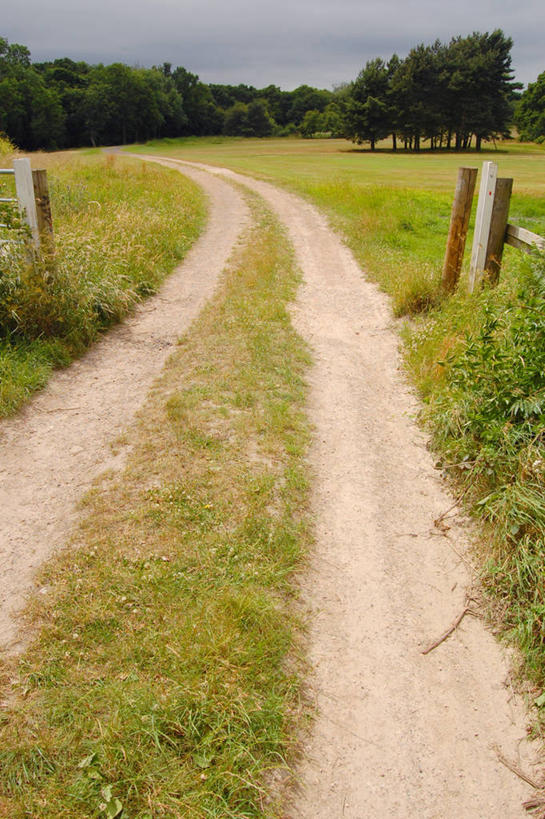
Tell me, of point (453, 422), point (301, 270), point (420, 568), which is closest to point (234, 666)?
point (420, 568)

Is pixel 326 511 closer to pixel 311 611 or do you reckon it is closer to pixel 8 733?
pixel 311 611

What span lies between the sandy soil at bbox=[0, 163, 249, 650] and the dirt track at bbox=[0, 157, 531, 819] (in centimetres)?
2

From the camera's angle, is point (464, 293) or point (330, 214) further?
point (330, 214)

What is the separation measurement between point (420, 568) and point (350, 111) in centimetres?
7083

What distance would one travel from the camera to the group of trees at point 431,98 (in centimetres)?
6606

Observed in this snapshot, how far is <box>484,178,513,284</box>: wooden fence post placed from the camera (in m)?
6.82

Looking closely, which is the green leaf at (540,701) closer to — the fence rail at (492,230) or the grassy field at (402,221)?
the fence rail at (492,230)

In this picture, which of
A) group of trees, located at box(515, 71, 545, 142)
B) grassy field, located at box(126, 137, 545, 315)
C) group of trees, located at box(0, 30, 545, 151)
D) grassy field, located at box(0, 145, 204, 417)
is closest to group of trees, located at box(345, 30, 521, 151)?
group of trees, located at box(0, 30, 545, 151)

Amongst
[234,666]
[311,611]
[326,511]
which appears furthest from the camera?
[326,511]

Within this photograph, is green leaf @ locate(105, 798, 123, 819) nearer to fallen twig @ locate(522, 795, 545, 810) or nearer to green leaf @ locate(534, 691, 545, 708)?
fallen twig @ locate(522, 795, 545, 810)

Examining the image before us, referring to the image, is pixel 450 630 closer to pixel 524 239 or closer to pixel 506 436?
pixel 506 436

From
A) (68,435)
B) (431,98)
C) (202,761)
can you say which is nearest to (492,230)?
(68,435)

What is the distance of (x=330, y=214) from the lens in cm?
1770

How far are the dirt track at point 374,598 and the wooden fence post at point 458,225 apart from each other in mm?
1850
